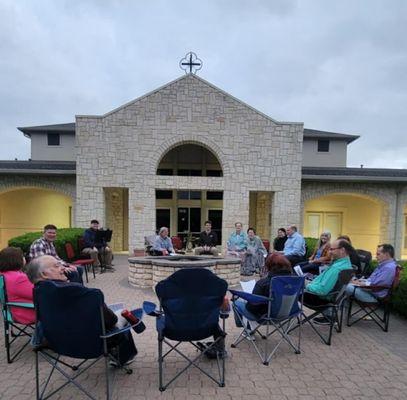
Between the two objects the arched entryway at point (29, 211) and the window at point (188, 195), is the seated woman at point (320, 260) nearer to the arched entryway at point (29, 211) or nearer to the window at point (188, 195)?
the window at point (188, 195)

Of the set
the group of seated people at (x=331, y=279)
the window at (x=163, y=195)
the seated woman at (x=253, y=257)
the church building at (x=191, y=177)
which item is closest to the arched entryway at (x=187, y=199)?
the window at (x=163, y=195)

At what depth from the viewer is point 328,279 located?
378cm

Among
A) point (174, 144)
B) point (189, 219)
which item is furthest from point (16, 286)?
point (189, 219)

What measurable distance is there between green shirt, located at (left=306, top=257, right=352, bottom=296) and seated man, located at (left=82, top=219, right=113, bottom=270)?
230 inches

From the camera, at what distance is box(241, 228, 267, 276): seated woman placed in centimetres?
796

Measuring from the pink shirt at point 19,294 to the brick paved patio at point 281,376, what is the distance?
51 cm

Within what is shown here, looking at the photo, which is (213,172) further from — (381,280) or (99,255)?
(381,280)

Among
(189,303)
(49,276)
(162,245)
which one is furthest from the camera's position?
(162,245)

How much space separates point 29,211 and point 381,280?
49.0 feet

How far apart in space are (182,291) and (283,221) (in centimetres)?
893

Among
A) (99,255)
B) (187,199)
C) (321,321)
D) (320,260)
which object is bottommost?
(321,321)

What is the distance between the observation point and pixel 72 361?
323cm

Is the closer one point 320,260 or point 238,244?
point 320,260

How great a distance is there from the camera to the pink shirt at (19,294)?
3123mm
